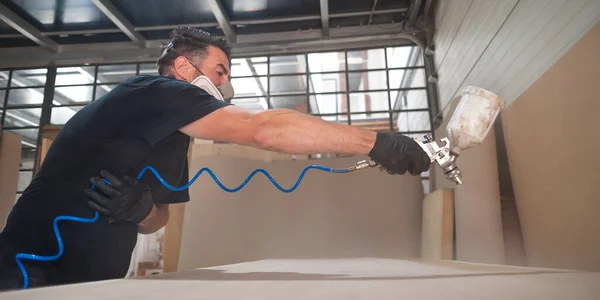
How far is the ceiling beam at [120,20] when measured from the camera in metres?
3.49

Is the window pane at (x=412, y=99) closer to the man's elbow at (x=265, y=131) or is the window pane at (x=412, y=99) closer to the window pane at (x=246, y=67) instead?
the window pane at (x=246, y=67)

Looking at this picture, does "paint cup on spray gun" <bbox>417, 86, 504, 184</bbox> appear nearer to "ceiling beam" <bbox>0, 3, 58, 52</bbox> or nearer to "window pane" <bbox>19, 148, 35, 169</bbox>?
"ceiling beam" <bbox>0, 3, 58, 52</bbox>

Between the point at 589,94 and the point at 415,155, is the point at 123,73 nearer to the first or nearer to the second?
the point at 415,155

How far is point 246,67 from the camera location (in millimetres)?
4371

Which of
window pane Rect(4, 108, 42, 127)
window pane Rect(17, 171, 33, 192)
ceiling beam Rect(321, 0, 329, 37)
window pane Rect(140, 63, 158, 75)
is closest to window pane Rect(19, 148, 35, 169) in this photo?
window pane Rect(4, 108, 42, 127)

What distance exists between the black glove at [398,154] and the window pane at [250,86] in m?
3.46

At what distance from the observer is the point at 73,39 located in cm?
423

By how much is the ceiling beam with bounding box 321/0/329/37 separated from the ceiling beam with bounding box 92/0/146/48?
6.69 ft

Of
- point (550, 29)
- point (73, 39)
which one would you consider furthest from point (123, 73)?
point (550, 29)

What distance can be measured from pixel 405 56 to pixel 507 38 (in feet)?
7.61

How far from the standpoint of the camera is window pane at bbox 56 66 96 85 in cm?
444

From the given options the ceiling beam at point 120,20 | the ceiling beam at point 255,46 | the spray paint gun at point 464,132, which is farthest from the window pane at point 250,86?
the spray paint gun at point 464,132

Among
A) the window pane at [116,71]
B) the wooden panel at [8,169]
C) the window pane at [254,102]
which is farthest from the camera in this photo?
the window pane at [254,102]

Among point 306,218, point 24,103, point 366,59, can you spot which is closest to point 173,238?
point 306,218
